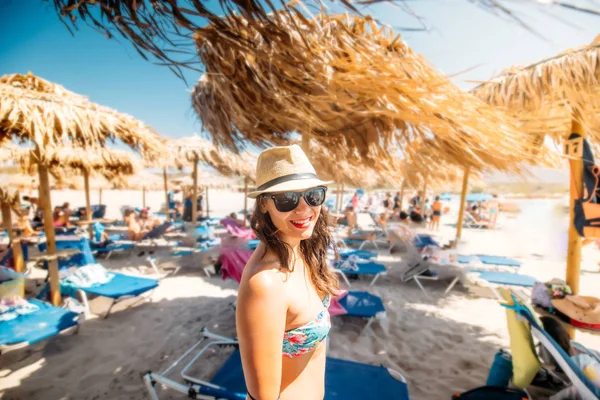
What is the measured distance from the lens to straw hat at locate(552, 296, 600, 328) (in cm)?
244

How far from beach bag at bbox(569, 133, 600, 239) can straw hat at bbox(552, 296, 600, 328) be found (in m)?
0.68

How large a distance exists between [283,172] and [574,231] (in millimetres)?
3828

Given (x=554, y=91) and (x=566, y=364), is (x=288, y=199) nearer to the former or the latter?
(x=566, y=364)

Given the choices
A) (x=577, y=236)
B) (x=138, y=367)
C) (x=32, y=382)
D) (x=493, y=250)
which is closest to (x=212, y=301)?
(x=138, y=367)

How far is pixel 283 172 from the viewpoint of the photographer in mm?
1230

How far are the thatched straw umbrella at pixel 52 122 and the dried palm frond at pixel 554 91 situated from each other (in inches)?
176

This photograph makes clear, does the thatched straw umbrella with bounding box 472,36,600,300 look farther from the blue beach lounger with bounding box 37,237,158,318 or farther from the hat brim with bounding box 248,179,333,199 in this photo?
the blue beach lounger with bounding box 37,237,158,318

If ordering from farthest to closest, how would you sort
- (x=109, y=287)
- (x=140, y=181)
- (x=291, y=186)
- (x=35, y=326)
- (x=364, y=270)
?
(x=140, y=181)
(x=364, y=270)
(x=109, y=287)
(x=35, y=326)
(x=291, y=186)

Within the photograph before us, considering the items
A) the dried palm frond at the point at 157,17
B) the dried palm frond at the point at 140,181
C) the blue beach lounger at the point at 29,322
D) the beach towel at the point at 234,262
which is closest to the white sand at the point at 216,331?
the blue beach lounger at the point at 29,322

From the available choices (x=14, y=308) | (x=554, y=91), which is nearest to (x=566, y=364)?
(x=554, y=91)

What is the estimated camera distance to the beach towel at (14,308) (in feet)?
9.45

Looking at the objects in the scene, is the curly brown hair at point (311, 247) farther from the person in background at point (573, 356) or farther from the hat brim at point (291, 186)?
the person in background at point (573, 356)

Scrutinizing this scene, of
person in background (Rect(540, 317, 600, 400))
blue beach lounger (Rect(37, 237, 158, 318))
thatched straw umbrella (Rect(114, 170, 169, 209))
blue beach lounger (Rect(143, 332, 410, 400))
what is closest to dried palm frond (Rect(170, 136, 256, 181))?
blue beach lounger (Rect(37, 237, 158, 318))

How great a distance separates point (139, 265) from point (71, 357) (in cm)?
370
